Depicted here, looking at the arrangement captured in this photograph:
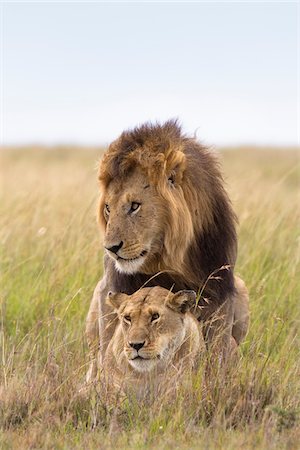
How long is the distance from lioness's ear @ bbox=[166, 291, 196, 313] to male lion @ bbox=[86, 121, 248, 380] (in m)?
0.25

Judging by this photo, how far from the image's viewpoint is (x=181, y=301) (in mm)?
5164

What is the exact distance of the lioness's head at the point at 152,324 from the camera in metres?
4.94

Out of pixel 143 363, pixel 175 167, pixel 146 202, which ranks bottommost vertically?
pixel 143 363

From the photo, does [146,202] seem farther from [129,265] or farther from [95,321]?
[95,321]

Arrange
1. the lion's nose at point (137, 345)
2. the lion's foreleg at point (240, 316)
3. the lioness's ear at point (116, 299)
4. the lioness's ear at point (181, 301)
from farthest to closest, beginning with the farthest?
the lion's foreleg at point (240, 316)
the lioness's ear at point (116, 299)
the lioness's ear at point (181, 301)
the lion's nose at point (137, 345)

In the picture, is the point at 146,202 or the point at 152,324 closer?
the point at 152,324

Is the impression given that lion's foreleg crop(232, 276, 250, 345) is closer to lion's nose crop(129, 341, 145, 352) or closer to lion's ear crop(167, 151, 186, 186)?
lion's ear crop(167, 151, 186, 186)

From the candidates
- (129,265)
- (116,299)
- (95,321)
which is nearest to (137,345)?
(116,299)

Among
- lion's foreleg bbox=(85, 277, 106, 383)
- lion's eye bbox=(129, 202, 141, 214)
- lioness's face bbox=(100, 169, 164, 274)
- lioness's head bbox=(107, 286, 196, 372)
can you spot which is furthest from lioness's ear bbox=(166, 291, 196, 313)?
lion's foreleg bbox=(85, 277, 106, 383)

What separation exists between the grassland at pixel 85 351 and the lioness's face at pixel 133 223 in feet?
1.88

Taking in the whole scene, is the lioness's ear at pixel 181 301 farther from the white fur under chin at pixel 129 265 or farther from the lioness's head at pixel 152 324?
the white fur under chin at pixel 129 265

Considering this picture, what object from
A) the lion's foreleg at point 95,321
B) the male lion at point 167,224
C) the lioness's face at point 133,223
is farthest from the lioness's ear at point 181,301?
the lion's foreleg at point 95,321

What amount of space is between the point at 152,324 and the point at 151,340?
0.10 m

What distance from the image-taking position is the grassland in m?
4.71
